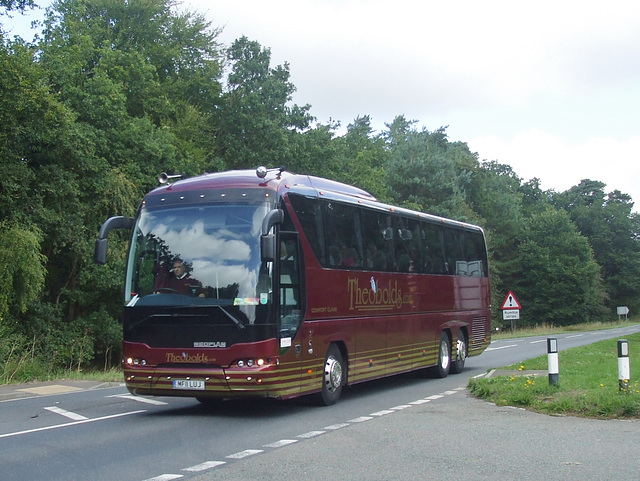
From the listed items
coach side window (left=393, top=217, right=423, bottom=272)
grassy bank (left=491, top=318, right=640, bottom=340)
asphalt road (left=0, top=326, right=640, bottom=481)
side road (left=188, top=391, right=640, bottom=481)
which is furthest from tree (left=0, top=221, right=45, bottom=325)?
grassy bank (left=491, top=318, right=640, bottom=340)

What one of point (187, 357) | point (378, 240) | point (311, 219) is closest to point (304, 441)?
point (187, 357)

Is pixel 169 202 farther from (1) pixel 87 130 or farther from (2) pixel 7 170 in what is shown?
(1) pixel 87 130

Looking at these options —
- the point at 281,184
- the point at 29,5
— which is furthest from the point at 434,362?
the point at 29,5

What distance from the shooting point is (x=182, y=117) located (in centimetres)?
4506

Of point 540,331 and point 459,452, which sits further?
point 540,331

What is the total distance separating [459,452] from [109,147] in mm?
27544

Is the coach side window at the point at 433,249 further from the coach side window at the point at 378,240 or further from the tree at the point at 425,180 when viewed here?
the tree at the point at 425,180

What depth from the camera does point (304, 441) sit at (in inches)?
384

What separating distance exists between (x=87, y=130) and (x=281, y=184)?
20847 mm

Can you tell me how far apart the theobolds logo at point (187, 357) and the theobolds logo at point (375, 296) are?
3378 mm

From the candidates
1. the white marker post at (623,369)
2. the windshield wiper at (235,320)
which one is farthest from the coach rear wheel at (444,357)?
the windshield wiper at (235,320)

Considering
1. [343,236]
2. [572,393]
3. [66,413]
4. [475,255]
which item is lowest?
[66,413]

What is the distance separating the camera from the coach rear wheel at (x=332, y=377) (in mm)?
13383

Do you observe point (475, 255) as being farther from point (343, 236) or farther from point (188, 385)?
point (188, 385)
